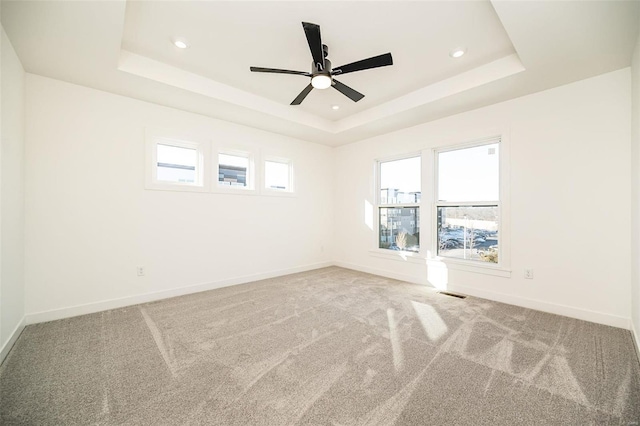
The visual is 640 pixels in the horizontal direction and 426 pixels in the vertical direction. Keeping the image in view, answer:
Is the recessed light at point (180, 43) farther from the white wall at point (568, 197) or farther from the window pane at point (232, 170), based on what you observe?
the white wall at point (568, 197)

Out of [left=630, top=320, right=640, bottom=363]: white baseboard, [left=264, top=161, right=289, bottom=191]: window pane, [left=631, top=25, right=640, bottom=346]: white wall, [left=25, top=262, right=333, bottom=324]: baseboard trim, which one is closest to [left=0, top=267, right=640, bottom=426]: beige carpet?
[left=630, top=320, right=640, bottom=363]: white baseboard

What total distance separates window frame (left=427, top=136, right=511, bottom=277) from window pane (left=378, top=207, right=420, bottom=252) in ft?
1.00

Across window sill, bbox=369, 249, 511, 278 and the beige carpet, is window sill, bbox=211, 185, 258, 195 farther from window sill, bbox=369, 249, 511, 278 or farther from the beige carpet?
window sill, bbox=369, 249, 511, 278

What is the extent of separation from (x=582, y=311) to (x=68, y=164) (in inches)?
232

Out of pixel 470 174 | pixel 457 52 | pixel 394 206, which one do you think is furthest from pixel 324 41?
pixel 394 206

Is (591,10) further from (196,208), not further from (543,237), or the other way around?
(196,208)

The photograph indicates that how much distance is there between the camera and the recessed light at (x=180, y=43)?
8.38 ft

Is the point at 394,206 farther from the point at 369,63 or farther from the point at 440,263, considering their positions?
the point at 369,63

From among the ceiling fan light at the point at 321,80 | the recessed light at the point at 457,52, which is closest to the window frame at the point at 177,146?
the ceiling fan light at the point at 321,80

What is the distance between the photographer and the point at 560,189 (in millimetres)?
2998

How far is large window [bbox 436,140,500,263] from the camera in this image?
11.8ft

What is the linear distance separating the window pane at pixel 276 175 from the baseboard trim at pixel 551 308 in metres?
3.37

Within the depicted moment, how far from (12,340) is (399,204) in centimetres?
493

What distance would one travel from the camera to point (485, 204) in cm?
362
